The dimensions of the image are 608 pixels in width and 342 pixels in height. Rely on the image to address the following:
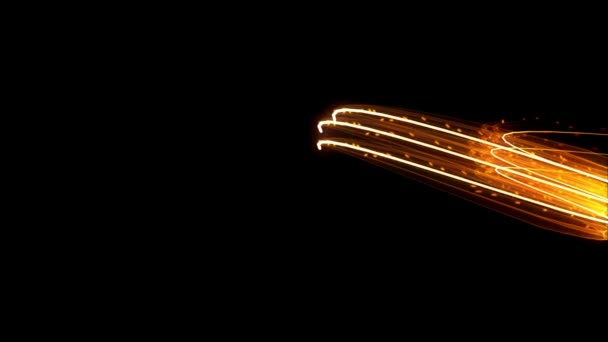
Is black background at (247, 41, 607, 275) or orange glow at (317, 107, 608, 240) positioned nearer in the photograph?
orange glow at (317, 107, 608, 240)

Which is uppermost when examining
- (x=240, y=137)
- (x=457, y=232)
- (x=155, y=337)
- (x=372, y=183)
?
(x=240, y=137)

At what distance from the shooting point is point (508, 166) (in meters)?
2.02

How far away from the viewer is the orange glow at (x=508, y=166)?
76.6 inches

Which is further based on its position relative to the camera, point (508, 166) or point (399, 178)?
point (399, 178)

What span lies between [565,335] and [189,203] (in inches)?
59.2

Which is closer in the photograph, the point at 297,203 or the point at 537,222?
the point at 537,222

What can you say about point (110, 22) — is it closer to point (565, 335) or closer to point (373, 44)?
point (373, 44)

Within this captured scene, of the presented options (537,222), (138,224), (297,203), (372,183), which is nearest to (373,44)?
(372,183)

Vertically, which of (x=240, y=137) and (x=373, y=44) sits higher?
(x=373, y=44)

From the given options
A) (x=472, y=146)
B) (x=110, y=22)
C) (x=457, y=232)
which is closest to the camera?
(x=472, y=146)

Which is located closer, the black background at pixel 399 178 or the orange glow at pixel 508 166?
the orange glow at pixel 508 166

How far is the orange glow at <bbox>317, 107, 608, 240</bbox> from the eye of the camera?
195 centimetres

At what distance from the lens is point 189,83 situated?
2371 mm

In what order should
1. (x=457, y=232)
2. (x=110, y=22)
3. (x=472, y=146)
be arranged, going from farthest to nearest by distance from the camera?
(x=110, y=22)
(x=457, y=232)
(x=472, y=146)
